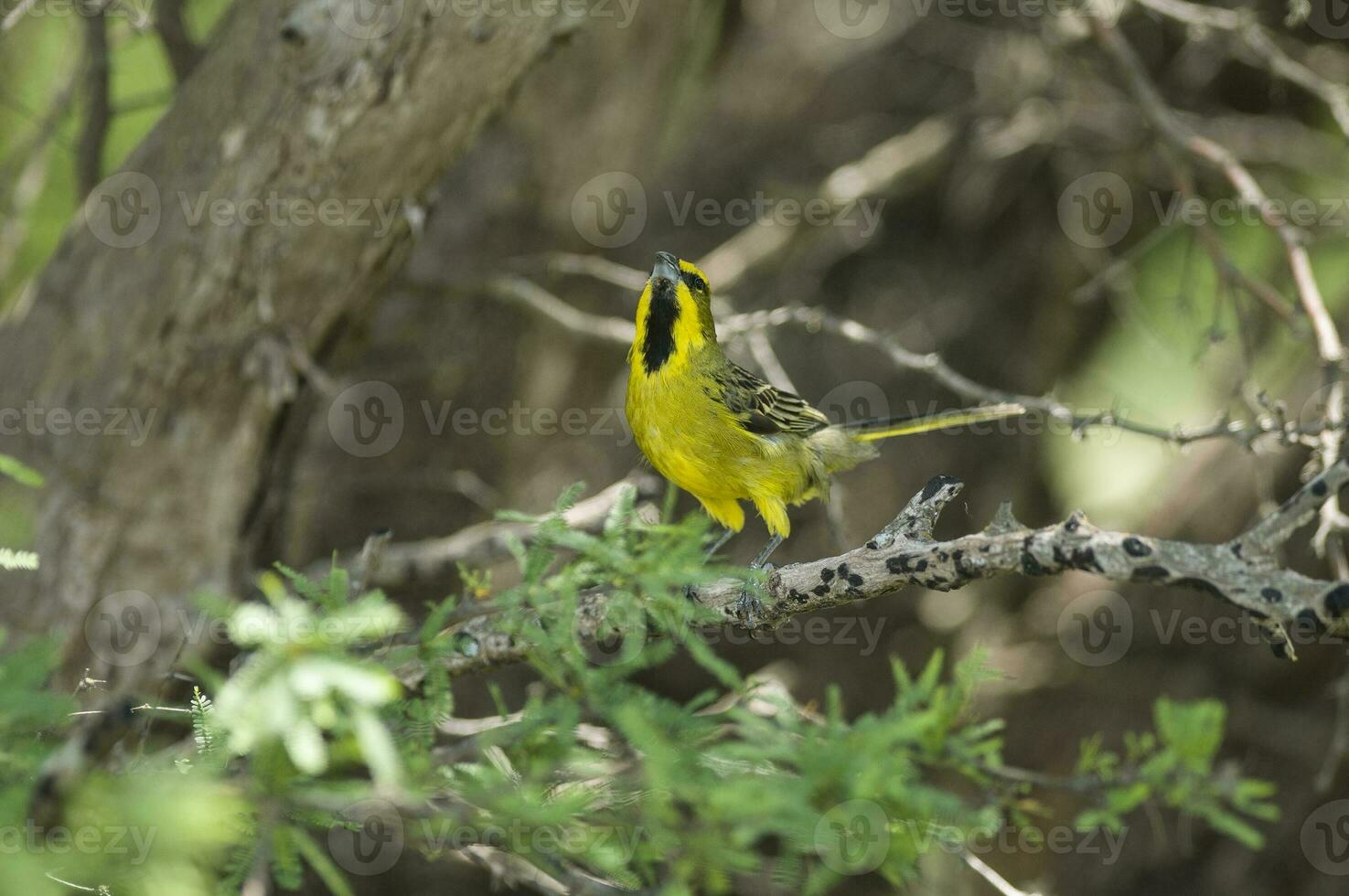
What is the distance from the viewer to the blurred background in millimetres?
5371

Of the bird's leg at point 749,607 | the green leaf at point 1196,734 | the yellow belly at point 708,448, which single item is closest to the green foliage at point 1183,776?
the green leaf at point 1196,734

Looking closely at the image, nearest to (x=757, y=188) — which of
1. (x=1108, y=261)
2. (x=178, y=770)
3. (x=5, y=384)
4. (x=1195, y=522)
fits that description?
(x=1108, y=261)

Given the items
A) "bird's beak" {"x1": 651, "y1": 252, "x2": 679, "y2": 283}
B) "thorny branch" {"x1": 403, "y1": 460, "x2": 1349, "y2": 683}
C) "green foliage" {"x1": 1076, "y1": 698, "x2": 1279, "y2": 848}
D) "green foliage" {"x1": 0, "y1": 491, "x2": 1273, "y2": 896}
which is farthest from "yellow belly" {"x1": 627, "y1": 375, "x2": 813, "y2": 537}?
"green foliage" {"x1": 1076, "y1": 698, "x2": 1279, "y2": 848}

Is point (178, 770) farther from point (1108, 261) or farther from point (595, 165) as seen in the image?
point (1108, 261)

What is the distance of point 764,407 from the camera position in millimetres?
4957

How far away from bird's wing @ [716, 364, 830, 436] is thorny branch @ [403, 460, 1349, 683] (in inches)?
68.0

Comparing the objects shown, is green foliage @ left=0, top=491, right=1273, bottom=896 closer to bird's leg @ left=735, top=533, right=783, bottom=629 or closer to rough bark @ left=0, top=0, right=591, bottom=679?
bird's leg @ left=735, top=533, right=783, bottom=629

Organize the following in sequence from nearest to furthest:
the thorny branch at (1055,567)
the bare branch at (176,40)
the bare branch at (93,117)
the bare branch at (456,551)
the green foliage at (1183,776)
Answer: the thorny branch at (1055,567)
the green foliage at (1183,776)
the bare branch at (456,551)
the bare branch at (176,40)
the bare branch at (93,117)

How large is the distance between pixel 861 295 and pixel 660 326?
3.53 m

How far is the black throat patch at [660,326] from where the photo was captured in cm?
491

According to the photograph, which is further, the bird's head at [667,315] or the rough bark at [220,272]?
the bird's head at [667,315]

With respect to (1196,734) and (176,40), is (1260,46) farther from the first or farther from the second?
(176,40)

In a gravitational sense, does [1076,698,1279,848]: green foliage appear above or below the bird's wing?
below

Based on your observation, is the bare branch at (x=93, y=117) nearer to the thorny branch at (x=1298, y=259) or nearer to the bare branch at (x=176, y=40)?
the bare branch at (x=176, y=40)
